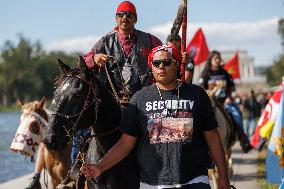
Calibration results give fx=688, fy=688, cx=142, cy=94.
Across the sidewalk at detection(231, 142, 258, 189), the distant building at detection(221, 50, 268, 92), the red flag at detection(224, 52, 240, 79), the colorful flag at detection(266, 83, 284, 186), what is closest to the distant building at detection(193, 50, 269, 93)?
the distant building at detection(221, 50, 268, 92)

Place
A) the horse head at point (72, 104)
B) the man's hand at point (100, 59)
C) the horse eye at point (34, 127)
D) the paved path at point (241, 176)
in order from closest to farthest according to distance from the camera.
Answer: the horse head at point (72, 104) → the man's hand at point (100, 59) → the horse eye at point (34, 127) → the paved path at point (241, 176)

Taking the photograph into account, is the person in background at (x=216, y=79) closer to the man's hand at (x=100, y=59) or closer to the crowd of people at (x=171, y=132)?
the man's hand at (x=100, y=59)

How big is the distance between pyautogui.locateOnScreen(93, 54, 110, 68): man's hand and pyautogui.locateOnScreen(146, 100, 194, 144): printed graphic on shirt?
1.46 m

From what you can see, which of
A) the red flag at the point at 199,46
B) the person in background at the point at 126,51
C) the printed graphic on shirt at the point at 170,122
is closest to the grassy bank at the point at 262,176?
the red flag at the point at 199,46

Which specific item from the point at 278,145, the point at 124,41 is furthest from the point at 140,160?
the point at 278,145

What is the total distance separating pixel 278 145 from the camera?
37.4 ft

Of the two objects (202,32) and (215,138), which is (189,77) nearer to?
(215,138)

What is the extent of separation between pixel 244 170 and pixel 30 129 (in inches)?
286

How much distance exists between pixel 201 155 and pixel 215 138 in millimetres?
190

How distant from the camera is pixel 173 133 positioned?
16.5 feet

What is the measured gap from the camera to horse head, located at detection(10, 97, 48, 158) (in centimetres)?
941

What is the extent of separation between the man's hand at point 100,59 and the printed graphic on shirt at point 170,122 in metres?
1.46

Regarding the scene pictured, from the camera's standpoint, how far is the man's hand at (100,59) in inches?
253

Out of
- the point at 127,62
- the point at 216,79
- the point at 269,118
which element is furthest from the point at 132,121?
the point at 216,79
